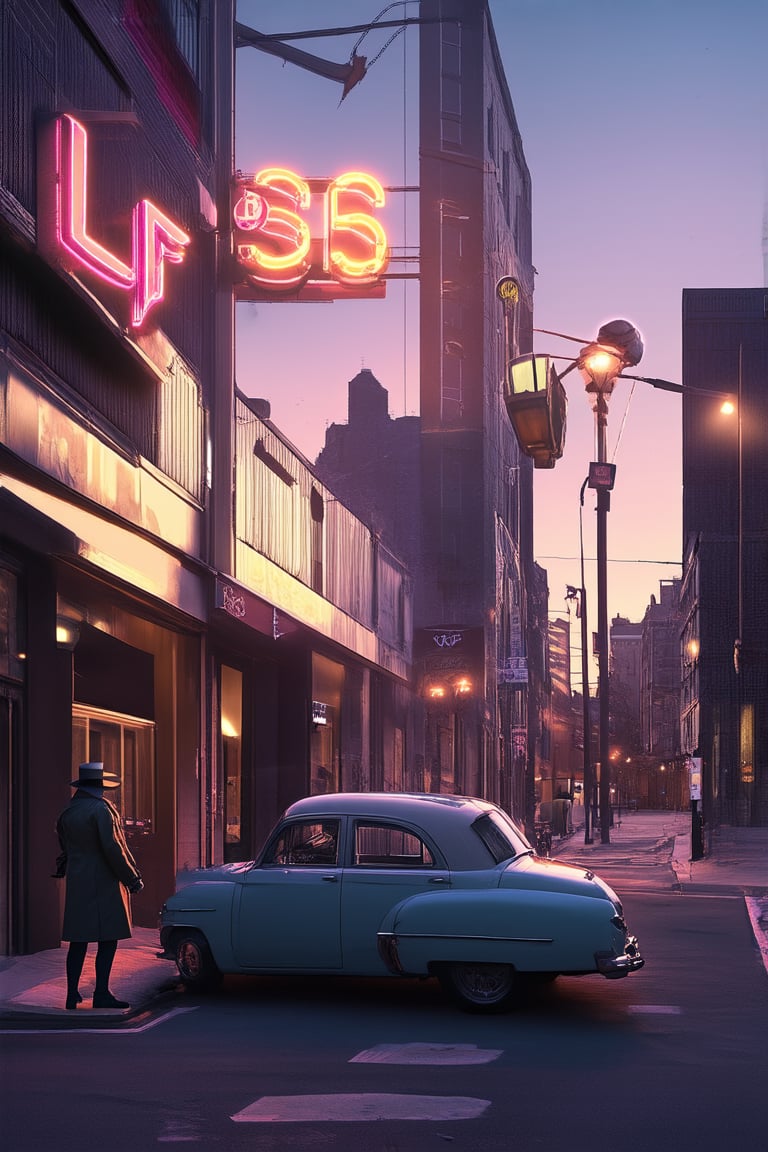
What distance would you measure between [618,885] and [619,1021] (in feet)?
53.5

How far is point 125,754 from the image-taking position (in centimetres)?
1962

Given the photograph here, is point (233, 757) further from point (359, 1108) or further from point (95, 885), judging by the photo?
point (359, 1108)

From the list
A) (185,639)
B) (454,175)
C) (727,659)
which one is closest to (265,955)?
(185,639)

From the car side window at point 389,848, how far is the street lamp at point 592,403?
3.43 m

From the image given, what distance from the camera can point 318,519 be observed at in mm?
28922

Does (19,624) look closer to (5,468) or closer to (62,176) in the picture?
(5,468)

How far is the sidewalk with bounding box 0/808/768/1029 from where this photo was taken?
11648mm

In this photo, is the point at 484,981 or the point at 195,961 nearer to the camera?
the point at 484,981

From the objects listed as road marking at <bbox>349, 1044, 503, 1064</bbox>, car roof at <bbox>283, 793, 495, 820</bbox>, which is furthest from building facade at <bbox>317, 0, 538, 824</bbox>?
road marking at <bbox>349, 1044, 503, 1064</bbox>

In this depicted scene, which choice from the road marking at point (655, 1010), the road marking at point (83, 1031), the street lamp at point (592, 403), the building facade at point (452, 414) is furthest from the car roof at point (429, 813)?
the building facade at point (452, 414)

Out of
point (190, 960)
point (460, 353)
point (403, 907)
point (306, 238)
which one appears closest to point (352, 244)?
point (306, 238)

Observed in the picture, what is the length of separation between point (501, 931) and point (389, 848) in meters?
1.28

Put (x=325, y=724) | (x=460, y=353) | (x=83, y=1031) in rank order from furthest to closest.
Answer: (x=460, y=353) < (x=325, y=724) < (x=83, y=1031)

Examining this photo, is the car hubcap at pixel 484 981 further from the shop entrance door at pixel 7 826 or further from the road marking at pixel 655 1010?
the shop entrance door at pixel 7 826
